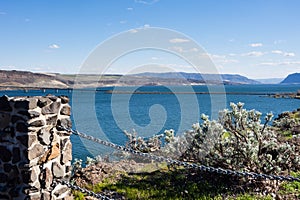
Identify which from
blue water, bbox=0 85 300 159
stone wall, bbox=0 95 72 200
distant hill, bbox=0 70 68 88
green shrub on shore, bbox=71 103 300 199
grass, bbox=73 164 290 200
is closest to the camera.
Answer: stone wall, bbox=0 95 72 200

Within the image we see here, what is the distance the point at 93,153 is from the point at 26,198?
13.7 meters

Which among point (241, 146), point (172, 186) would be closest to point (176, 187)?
point (172, 186)

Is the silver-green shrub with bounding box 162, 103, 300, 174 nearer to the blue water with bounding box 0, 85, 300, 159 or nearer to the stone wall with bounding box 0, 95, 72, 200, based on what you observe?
the stone wall with bounding box 0, 95, 72, 200

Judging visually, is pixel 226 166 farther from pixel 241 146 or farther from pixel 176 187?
pixel 176 187

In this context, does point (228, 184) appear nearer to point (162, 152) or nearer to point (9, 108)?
point (162, 152)

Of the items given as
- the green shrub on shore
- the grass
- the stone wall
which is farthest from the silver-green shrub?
the stone wall

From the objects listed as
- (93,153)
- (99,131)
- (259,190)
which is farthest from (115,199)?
(99,131)

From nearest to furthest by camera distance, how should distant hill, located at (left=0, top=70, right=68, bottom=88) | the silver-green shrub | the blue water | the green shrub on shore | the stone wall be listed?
1. the stone wall
2. the green shrub on shore
3. the silver-green shrub
4. the blue water
5. distant hill, located at (left=0, top=70, right=68, bottom=88)

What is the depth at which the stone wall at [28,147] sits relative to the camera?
192 inches

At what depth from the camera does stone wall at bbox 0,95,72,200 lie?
4.89 meters

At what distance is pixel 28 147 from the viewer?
15.9 feet

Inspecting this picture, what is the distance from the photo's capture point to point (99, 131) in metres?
29.9

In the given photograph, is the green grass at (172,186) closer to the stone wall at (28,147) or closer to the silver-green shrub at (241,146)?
the silver-green shrub at (241,146)

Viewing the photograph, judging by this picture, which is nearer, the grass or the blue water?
the grass
